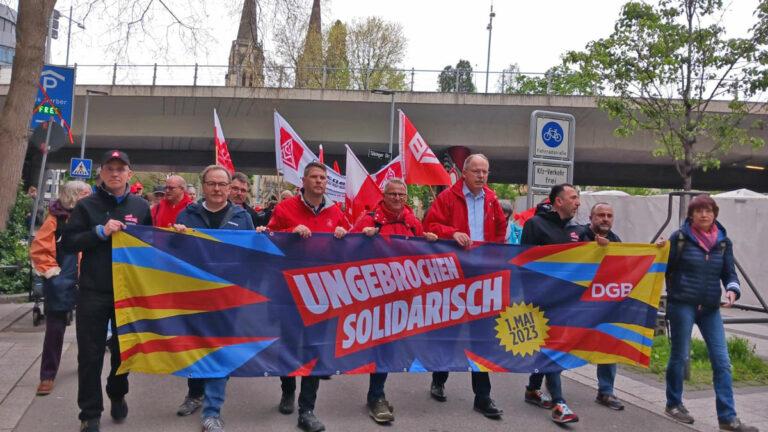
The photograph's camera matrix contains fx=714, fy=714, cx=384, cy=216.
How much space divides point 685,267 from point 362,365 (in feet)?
9.12

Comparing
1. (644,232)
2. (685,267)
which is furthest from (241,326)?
(644,232)

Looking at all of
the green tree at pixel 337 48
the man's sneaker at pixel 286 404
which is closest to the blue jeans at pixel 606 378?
the man's sneaker at pixel 286 404

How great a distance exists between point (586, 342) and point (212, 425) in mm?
3144

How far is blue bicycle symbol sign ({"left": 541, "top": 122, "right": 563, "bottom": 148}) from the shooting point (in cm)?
938

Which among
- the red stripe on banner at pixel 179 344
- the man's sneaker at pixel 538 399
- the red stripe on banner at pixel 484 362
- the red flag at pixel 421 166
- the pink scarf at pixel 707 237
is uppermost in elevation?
the red flag at pixel 421 166

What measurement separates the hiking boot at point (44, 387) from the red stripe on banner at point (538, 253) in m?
4.07

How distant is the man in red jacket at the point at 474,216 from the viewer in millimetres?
5875

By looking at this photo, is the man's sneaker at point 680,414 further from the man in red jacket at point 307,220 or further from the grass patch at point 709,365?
the man in red jacket at point 307,220

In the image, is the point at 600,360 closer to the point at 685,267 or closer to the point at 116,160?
the point at 685,267

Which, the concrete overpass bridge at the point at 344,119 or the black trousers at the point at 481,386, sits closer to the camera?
the black trousers at the point at 481,386

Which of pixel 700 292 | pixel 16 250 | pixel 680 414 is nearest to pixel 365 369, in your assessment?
pixel 680 414

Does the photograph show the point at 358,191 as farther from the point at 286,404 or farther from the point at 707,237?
the point at 707,237

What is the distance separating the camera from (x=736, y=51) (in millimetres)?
10883

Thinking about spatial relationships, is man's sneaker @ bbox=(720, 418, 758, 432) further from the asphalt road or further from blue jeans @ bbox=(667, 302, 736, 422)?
the asphalt road
